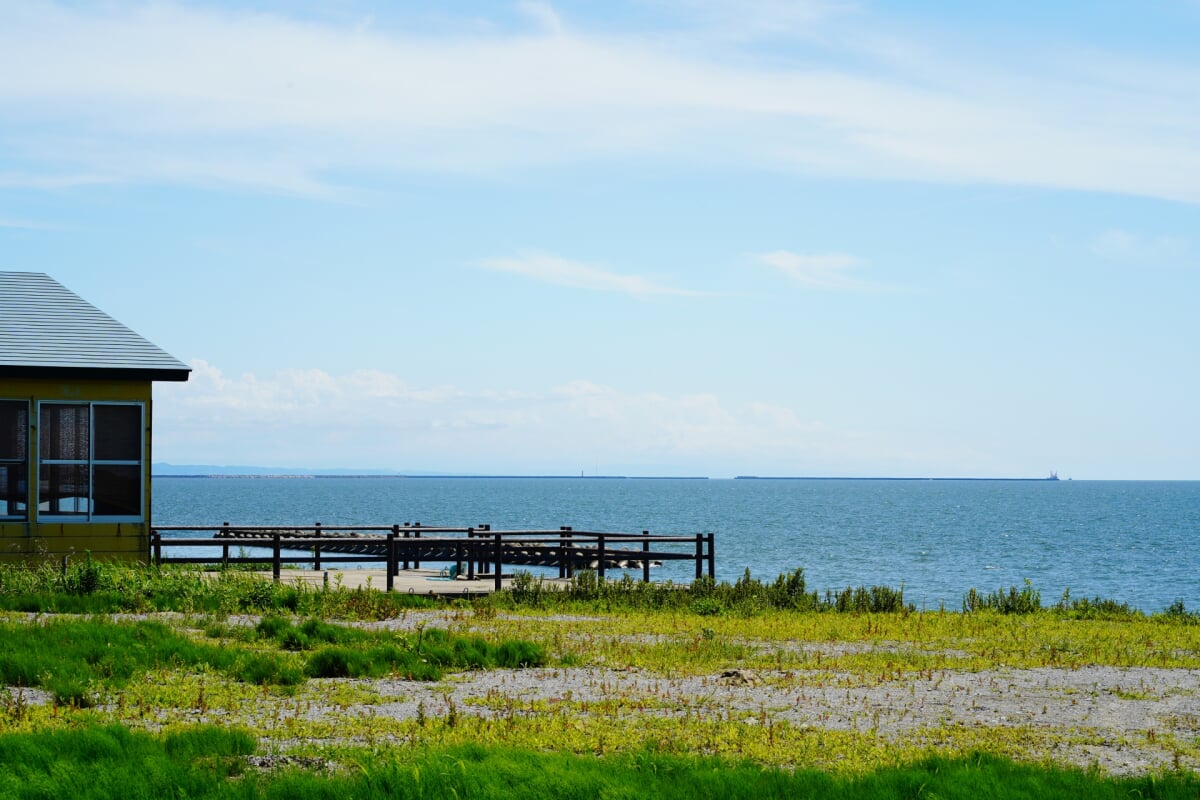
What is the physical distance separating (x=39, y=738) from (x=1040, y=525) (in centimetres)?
10445

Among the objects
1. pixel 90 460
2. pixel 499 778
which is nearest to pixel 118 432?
pixel 90 460

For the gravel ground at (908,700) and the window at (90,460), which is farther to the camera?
the window at (90,460)

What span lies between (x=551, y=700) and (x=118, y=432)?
42.2 feet

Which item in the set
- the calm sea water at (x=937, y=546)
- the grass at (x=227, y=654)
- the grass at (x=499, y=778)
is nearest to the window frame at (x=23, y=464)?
the grass at (x=227, y=654)

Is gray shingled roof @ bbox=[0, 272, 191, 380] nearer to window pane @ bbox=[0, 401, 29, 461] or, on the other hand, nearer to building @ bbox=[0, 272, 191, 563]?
building @ bbox=[0, 272, 191, 563]

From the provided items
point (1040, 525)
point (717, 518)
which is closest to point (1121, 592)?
point (1040, 525)

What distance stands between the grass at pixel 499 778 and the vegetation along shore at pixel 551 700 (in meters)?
0.03

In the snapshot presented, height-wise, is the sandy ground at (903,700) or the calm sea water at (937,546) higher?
the sandy ground at (903,700)

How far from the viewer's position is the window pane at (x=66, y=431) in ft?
71.3

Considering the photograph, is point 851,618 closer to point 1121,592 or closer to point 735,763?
point 735,763

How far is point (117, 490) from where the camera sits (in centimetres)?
2208

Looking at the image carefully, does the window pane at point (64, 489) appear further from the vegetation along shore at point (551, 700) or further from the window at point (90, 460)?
the vegetation along shore at point (551, 700)

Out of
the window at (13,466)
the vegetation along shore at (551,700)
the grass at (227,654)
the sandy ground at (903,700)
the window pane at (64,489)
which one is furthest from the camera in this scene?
the window pane at (64,489)

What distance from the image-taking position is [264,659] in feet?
44.2
